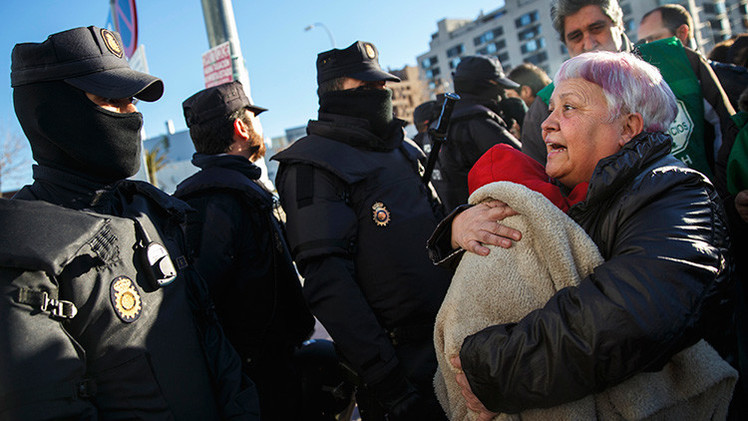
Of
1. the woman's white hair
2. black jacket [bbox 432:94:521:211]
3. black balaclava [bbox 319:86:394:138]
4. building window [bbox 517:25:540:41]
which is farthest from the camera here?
building window [bbox 517:25:540:41]

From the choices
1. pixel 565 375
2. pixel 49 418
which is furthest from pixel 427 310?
pixel 49 418

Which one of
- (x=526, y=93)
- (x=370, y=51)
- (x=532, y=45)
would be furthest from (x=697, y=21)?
(x=370, y=51)

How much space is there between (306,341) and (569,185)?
1923 mm

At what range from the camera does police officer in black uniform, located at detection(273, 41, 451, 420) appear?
223 centimetres

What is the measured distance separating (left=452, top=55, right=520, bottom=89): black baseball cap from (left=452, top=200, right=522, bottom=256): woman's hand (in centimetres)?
267

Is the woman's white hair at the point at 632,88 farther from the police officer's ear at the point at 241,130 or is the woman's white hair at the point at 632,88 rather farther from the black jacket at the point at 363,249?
the police officer's ear at the point at 241,130

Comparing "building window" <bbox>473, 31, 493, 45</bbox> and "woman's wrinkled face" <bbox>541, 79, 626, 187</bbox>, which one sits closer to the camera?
"woman's wrinkled face" <bbox>541, 79, 626, 187</bbox>

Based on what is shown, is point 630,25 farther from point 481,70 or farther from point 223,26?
point 223,26

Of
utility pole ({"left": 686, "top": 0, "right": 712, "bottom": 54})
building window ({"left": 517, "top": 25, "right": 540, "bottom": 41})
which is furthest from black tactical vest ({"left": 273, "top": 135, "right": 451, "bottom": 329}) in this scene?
building window ({"left": 517, "top": 25, "right": 540, "bottom": 41})

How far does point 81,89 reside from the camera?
169cm

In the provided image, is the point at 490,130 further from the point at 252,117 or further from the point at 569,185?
the point at 569,185

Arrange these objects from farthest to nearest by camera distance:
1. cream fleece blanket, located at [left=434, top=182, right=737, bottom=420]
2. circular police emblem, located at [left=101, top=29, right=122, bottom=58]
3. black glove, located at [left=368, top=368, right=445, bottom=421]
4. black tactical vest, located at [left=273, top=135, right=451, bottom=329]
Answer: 1. black tactical vest, located at [left=273, top=135, right=451, bottom=329]
2. black glove, located at [left=368, top=368, right=445, bottom=421]
3. circular police emblem, located at [left=101, top=29, right=122, bottom=58]
4. cream fleece blanket, located at [left=434, top=182, right=737, bottom=420]

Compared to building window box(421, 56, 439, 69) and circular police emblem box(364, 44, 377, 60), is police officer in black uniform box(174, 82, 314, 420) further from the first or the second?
building window box(421, 56, 439, 69)

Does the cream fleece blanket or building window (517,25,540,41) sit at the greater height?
building window (517,25,540,41)
